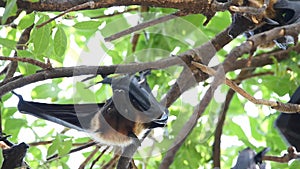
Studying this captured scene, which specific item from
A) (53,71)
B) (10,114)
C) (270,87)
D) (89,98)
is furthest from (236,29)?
(10,114)

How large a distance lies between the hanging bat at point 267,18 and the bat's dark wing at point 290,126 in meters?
0.33

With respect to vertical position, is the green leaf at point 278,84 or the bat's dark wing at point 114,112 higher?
the bat's dark wing at point 114,112

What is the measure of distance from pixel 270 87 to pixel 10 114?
1.08 m

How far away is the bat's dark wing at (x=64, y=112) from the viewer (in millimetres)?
1959

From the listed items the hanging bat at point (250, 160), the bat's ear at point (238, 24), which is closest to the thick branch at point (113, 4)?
the bat's ear at point (238, 24)

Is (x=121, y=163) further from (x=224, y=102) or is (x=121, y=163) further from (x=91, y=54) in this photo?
(x=224, y=102)

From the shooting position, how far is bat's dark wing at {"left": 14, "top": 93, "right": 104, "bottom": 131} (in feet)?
6.43

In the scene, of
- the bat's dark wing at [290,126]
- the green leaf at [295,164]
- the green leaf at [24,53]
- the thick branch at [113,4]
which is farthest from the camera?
A: the bat's dark wing at [290,126]

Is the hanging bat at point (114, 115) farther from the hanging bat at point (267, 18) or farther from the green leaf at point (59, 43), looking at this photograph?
the hanging bat at point (267, 18)

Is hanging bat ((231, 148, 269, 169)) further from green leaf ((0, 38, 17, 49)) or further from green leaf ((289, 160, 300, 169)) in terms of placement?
green leaf ((0, 38, 17, 49))

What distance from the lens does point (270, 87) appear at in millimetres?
2594

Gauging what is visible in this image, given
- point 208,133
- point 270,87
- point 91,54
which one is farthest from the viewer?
point 208,133

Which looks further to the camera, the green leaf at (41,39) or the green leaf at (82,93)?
the green leaf at (82,93)

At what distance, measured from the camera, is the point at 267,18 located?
7.41ft
